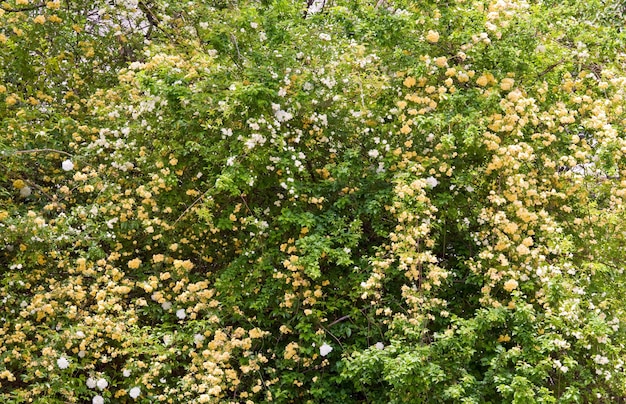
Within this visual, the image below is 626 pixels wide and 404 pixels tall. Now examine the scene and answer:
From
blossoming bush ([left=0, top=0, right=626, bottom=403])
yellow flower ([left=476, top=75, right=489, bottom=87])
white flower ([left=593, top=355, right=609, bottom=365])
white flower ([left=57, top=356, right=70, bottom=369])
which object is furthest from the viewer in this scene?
yellow flower ([left=476, top=75, right=489, bottom=87])

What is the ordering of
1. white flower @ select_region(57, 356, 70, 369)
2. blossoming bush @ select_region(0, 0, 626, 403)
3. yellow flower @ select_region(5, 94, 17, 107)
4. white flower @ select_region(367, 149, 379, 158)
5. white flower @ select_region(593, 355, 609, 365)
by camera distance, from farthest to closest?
yellow flower @ select_region(5, 94, 17, 107), white flower @ select_region(367, 149, 379, 158), white flower @ select_region(57, 356, 70, 369), blossoming bush @ select_region(0, 0, 626, 403), white flower @ select_region(593, 355, 609, 365)

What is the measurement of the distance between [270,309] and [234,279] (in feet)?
1.11

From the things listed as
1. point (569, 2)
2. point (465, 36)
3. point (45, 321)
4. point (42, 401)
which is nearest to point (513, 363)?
point (465, 36)

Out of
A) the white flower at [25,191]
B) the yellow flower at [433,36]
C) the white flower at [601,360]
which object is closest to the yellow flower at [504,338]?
the white flower at [601,360]

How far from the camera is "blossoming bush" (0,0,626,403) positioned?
3848 millimetres

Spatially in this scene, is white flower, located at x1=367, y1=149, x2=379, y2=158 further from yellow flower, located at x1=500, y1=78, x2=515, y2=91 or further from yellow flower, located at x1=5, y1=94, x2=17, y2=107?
yellow flower, located at x1=5, y1=94, x2=17, y2=107

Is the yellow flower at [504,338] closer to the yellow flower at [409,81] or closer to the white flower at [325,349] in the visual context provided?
the white flower at [325,349]

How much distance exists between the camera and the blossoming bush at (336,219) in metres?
3.85

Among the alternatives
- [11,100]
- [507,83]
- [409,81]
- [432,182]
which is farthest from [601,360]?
[11,100]

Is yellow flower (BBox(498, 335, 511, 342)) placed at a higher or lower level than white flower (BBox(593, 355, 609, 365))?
lower

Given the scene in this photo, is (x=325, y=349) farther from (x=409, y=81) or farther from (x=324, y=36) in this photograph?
(x=324, y=36)

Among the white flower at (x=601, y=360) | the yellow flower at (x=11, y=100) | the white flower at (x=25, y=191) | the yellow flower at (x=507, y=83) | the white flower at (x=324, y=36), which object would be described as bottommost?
the white flower at (x=25, y=191)

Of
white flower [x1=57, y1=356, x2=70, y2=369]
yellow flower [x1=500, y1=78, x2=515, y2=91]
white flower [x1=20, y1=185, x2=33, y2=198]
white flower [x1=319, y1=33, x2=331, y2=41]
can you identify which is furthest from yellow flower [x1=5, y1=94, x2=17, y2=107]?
yellow flower [x1=500, y1=78, x2=515, y2=91]

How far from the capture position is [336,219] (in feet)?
14.7
